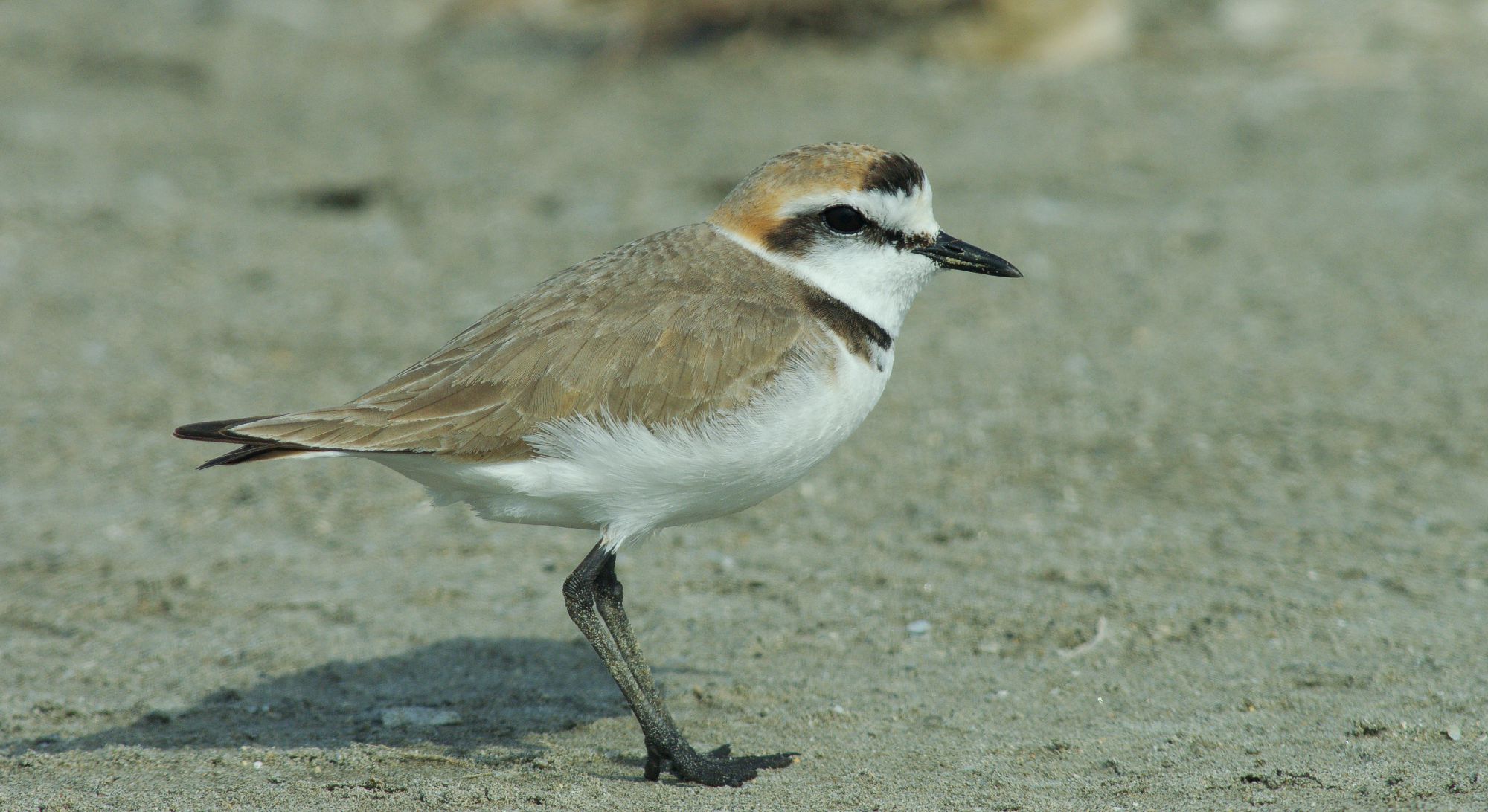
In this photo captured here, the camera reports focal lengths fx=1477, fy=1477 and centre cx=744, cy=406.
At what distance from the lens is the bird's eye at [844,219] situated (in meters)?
4.87

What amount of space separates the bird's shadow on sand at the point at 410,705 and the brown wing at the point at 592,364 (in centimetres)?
109

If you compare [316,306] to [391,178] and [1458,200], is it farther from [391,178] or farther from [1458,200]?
[1458,200]

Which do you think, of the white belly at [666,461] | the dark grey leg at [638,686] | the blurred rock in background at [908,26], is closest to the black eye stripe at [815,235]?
the white belly at [666,461]

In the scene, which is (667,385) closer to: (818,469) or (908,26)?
(818,469)

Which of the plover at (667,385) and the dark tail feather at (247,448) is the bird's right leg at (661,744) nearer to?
the plover at (667,385)

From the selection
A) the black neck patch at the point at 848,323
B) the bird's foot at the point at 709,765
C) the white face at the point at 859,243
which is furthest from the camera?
the white face at the point at 859,243

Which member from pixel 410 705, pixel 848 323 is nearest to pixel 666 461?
pixel 848 323

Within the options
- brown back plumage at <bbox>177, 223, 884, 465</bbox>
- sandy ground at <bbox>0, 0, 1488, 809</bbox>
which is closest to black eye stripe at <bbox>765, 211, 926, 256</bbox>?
brown back plumage at <bbox>177, 223, 884, 465</bbox>

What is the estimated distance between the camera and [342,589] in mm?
6039

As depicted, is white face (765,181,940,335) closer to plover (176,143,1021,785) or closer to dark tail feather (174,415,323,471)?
plover (176,143,1021,785)

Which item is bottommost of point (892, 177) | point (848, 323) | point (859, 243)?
point (848, 323)

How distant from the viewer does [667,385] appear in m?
4.56

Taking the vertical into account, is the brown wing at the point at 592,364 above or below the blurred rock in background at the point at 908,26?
below

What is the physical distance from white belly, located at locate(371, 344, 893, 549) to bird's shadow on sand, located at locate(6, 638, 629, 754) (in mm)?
931
